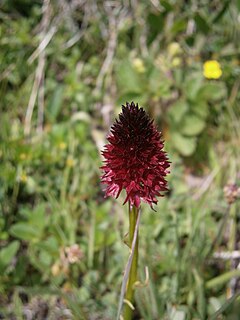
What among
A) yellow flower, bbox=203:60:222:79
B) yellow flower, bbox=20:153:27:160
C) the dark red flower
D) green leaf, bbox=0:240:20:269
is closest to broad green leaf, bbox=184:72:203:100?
yellow flower, bbox=203:60:222:79

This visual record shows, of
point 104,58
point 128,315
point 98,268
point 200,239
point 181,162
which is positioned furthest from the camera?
point 104,58

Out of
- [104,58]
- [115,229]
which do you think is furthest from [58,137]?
[104,58]

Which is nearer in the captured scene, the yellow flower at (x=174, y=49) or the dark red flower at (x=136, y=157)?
the dark red flower at (x=136, y=157)

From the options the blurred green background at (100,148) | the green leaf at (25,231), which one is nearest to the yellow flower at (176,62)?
the blurred green background at (100,148)

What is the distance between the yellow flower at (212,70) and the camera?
2.41 metres

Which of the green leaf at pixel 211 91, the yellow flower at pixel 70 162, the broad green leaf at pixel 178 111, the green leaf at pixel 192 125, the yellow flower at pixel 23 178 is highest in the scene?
the green leaf at pixel 211 91

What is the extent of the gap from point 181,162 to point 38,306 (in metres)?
1.00

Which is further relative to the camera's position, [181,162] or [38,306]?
[181,162]

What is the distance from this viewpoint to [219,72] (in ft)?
7.92

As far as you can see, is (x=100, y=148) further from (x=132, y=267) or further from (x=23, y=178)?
(x=132, y=267)

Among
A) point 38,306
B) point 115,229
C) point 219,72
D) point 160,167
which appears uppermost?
point 219,72

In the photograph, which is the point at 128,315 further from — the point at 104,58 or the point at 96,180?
the point at 104,58

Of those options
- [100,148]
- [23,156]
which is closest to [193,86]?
[100,148]

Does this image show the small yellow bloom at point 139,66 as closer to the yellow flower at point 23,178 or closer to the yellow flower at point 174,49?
the yellow flower at point 174,49
